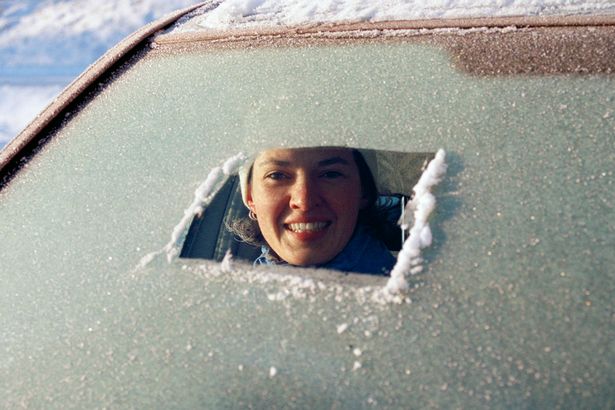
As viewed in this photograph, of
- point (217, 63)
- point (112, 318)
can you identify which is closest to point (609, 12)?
point (217, 63)

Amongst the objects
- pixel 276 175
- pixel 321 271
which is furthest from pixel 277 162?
pixel 321 271

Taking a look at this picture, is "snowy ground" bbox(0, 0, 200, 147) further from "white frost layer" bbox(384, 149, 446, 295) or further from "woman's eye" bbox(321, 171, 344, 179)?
"white frost layer" bbox(384, 149, 446, 295)

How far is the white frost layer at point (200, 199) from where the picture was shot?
935 mm

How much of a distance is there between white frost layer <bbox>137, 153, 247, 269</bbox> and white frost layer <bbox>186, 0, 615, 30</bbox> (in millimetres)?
414

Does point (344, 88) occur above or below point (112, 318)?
above

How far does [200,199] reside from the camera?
101 centimetres

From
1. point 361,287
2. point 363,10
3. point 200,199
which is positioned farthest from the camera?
point 363,10

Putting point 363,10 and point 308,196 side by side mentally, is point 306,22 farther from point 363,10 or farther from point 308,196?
point 308,196

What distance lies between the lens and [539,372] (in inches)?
27.0

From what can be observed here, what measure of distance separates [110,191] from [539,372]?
0.78 metres

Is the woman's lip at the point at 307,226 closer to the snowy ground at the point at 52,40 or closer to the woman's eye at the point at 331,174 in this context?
the woman's eye at the point at 331,174

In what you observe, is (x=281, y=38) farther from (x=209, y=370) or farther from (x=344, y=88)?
(x=209, y=370)

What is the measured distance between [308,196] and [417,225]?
0.75 feet

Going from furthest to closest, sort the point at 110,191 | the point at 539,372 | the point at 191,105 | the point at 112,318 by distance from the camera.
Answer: the point at 191,105 < the point at 110,191 < the point at 112,318 < the point at 539,372
